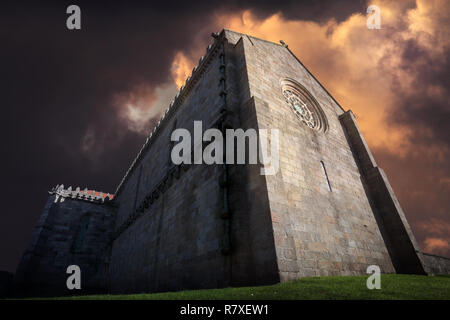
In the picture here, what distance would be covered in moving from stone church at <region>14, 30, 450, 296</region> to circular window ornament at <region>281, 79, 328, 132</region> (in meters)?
0.09

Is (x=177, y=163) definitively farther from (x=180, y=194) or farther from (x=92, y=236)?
(x=92, y=236)

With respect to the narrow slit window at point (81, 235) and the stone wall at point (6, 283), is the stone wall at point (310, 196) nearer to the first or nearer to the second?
the stone wall at point (6, 283)

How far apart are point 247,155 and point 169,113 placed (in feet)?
38.8

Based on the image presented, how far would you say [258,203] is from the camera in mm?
6711

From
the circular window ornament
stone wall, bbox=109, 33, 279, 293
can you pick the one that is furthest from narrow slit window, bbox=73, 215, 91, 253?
the circular window ornament

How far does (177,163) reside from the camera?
43.1ft

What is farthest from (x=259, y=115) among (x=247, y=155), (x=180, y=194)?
(x=180, y=194)

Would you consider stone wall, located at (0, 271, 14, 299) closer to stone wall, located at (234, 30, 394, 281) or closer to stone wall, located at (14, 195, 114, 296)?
stone wall, located at (14, 195, 114, 296)

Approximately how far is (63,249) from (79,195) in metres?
6.09

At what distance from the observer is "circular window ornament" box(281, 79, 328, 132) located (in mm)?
12937

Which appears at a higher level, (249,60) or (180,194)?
(249,60)

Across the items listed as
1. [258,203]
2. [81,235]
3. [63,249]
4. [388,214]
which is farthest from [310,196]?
[81,235]

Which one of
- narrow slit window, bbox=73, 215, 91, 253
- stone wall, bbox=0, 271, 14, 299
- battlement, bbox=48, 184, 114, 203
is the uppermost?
battlement, bbox=48, 184, 114, 203
